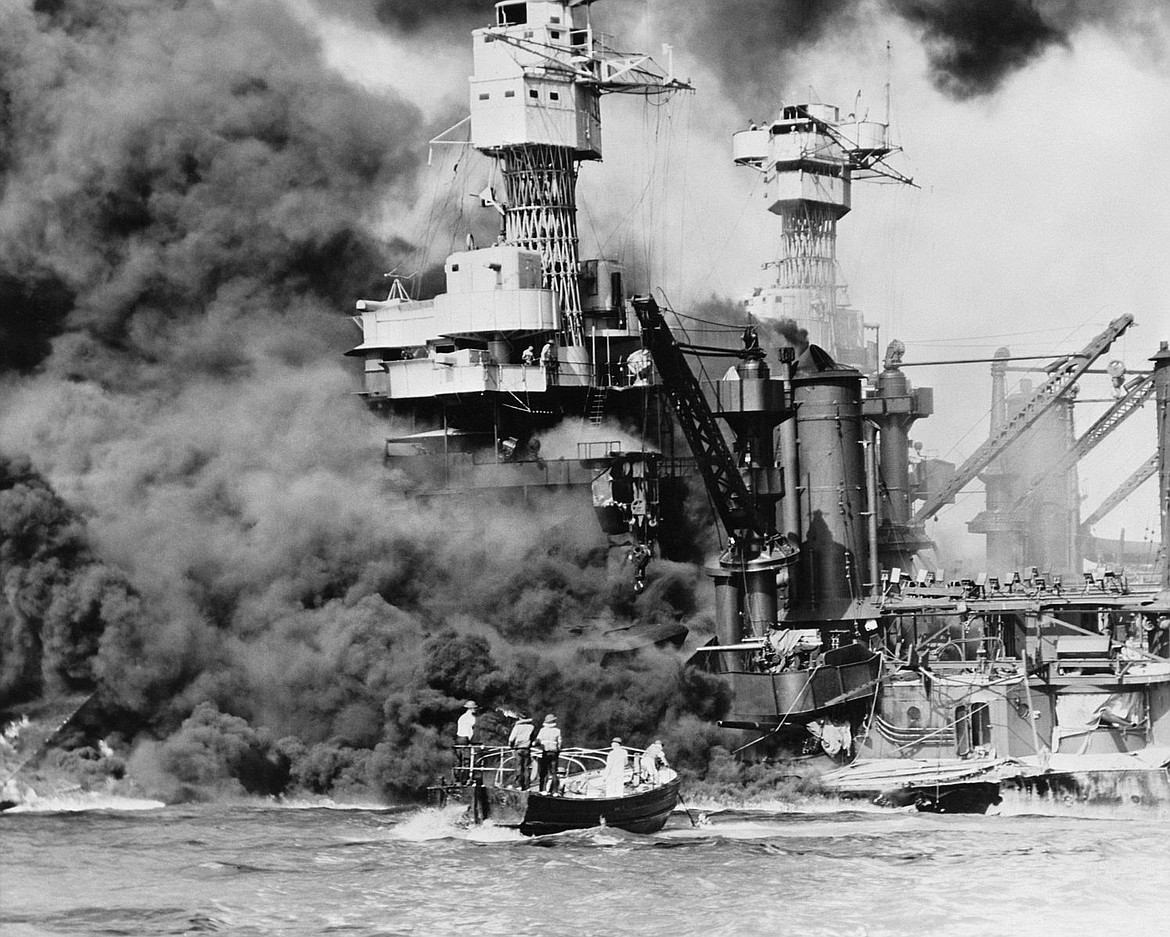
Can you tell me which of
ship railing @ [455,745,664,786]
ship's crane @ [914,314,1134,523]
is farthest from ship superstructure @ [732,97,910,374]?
ship railing @ [455,745,664,786]

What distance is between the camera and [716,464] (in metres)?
78.1

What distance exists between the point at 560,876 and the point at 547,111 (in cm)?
3713

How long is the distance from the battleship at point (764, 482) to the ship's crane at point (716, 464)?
0.09 meters

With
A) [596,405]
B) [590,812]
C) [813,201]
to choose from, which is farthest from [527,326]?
[813,201]

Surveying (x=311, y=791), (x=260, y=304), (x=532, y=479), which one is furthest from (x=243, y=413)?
(x=311, y=791)

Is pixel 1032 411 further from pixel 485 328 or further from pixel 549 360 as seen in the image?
pixel 485 328

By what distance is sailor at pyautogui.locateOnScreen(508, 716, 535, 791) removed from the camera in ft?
206

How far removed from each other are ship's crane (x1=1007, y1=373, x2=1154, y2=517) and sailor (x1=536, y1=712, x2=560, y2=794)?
37.6 m

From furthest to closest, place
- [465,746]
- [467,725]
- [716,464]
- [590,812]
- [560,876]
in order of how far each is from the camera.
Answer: [716,464], [465,746], [467,725], [590,812], [560,876]

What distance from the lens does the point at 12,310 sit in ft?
258

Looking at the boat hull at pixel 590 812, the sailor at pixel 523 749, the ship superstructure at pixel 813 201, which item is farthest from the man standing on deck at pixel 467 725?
the ship superstructure at pixel 813 201

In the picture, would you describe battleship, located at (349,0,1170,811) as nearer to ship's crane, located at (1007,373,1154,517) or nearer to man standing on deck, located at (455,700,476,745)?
ship's crane, located at (1007,373,1154,517)

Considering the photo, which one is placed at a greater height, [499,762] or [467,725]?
[467,725]

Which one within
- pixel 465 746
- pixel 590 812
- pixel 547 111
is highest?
pixel 547 111
